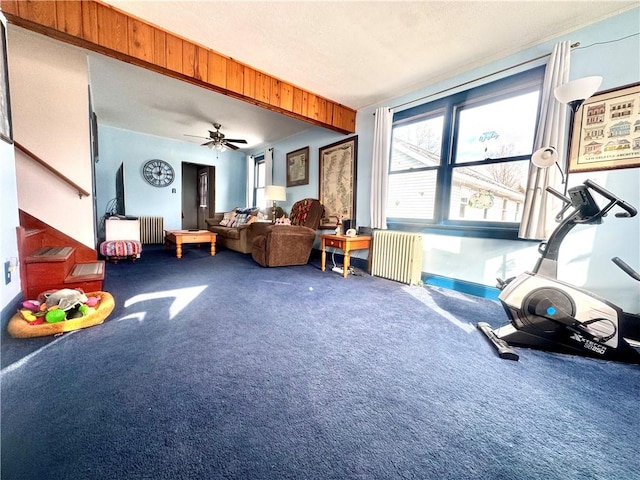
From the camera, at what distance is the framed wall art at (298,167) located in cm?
493


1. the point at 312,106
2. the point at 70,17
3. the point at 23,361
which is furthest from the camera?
the point at 312,106

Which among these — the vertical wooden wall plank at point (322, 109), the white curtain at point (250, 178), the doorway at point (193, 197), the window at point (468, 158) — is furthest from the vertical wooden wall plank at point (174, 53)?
the doorway at point (193, 197)

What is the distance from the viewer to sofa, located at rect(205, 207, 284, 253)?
4414 mm

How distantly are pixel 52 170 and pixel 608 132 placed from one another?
4.94 m

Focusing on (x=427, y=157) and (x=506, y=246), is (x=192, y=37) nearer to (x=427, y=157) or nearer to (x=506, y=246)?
(x=427, y=157)

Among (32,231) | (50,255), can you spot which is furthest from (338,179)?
(32,231)

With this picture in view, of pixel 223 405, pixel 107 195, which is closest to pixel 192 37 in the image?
pixel 223 405

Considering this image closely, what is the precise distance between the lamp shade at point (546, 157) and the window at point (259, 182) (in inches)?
220

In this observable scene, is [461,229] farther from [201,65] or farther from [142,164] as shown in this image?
[142,164]

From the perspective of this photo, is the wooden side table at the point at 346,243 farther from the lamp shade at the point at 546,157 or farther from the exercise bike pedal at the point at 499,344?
the lamp shade at the point at 546,157

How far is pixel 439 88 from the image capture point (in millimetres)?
2936

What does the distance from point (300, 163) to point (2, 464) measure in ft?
16.1

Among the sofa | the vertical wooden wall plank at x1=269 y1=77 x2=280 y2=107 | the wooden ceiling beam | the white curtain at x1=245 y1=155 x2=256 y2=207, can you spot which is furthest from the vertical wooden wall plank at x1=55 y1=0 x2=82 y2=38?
the white curtain at x1=245 y1=155 x2=256 y2=207

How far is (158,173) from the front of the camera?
5.72 metres
